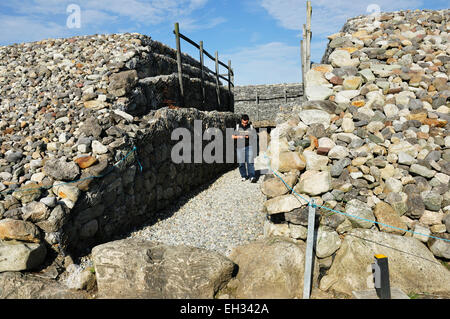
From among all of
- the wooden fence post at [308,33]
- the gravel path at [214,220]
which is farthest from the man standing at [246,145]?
the wooden fence post at [308,33]

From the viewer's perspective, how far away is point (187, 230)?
5.53 m

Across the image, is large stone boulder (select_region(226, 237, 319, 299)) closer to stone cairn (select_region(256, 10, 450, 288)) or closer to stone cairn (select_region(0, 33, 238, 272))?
stone cairn (select_region(256, 10, 450, 288))

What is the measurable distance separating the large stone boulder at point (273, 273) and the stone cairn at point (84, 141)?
255 cm

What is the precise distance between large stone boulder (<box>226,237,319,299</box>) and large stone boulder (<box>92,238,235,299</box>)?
20 centimetres

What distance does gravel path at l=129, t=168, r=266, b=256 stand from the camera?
5.12 m

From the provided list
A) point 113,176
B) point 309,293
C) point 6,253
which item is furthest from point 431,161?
point 6,253

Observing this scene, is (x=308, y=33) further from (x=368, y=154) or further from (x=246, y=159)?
(x=368, y=154)

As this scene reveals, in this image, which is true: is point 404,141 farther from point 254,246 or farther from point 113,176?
point 113,176

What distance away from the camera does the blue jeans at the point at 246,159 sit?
313 inches

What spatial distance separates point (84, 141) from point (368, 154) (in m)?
4.65

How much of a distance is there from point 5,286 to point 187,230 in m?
2.96

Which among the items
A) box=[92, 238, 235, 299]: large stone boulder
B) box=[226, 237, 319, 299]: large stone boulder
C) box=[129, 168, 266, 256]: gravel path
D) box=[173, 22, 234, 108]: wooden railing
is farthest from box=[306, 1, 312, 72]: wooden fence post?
box=[92, 238, 235, 299]: large stone boulder

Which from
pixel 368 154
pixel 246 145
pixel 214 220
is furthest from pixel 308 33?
pixel 214 220

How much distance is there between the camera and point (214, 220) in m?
5.92
